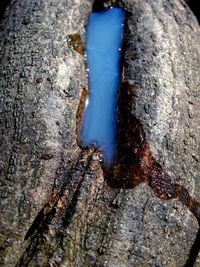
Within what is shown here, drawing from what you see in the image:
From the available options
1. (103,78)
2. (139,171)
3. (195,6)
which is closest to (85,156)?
(139,171)

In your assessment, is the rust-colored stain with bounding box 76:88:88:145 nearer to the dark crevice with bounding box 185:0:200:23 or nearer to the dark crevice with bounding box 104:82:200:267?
the dark crevice with bounding box 104:82:200:267

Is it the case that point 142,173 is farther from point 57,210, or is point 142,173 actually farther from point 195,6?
point 195,6

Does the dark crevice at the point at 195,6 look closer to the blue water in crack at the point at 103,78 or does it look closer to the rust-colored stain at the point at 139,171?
the blue water in crack at the point at 103,78

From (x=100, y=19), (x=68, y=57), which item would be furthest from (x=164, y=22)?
(x=68, y=57)

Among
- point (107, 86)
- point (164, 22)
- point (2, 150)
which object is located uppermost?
point (164, 22)

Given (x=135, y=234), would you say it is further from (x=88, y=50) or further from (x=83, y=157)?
(x=88, y=50)

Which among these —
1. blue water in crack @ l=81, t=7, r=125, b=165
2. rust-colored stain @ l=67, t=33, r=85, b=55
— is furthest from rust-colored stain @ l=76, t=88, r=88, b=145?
rust-colored stain @ l=67, t=33, r=85, b=55

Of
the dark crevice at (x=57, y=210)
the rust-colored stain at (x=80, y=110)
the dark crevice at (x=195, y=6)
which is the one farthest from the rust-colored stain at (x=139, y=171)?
the dark crevice at (x=195, y=6)
